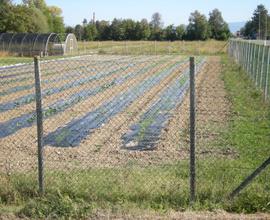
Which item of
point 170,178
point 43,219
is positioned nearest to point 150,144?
point 170,178

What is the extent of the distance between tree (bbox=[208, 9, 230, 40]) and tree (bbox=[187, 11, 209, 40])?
317cm

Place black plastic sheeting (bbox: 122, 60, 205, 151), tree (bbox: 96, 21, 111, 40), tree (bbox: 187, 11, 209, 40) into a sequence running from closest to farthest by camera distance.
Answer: black plastic sheeting (bbox: 122, 60, 205, 151) < tree (bbox: 187, 11, 209, 40) < tree (bbox: 96, 21, 111, 40)

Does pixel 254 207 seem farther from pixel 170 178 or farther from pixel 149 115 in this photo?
pixel 149 115

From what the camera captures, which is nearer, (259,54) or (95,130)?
(95,130)

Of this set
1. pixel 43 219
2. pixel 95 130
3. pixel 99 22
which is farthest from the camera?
pixel 99 22

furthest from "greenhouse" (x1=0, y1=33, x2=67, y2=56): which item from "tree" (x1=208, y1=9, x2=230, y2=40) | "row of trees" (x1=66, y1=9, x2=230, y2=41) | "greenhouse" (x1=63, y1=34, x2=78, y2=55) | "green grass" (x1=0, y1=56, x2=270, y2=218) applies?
"tree" (x1=208, y1=9, x2=230, y2=40)

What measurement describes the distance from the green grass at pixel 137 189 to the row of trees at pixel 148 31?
8670 cm

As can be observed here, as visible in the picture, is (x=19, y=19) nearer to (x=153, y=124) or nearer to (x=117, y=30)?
(x=117, y=30)

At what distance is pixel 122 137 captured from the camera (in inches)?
420

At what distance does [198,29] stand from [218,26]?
36.9 ft

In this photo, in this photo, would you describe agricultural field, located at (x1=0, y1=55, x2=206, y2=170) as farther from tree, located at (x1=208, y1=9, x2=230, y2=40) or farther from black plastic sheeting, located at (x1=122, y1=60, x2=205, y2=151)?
tree, located at (x1=208, y1=9, x2=230, y2=40)

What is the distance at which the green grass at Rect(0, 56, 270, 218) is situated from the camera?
5.79 m

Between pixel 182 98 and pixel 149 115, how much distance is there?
11.8ft

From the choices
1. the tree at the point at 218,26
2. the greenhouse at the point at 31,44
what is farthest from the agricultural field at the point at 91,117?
the tree at the point at 218,26
